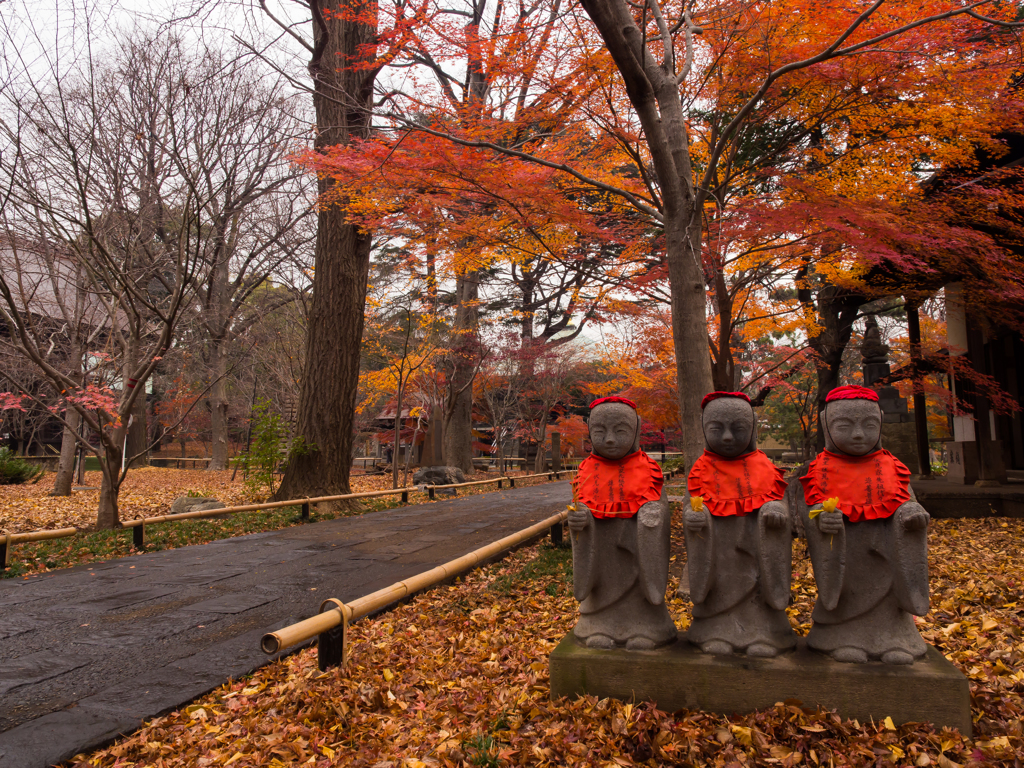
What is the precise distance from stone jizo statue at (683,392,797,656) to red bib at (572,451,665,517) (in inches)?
8.6

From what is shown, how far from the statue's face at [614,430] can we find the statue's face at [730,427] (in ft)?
1.26

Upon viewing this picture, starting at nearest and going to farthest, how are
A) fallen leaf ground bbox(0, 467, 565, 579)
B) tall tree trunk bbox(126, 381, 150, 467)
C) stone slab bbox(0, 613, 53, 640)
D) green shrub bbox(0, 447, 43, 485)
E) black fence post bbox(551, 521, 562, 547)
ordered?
stone slab bbox(0, 613, 53, 640) < fallen leaf ground bbox(0, 467, 565, 579) < black fence post bbox(551, 521, 562, 547) < green shrub bbox(0, 447, 43, 485) < tall tree trunk bbox(126, 381, 150, 467)

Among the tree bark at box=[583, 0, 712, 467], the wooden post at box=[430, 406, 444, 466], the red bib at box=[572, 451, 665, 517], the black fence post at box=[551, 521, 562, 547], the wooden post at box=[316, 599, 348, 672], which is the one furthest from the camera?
the wooden post at box=[430, 406, 444, 466]

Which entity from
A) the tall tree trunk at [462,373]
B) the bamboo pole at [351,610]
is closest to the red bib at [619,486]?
the bamboo pole at [351,610]

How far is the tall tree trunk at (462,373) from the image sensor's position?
16.1 meters

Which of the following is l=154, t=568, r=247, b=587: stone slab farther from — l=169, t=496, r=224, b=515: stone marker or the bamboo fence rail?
l=169, t=496, r=224, b=515: stone marker

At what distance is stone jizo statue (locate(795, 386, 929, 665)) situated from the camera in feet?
8.52

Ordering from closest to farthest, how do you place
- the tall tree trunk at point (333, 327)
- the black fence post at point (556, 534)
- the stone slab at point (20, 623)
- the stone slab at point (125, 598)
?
the stone slab at point (20, 623) → the stone slab at point (125, 598) → the black fence post at point (556, 534) → the tall tree trunk at point (333, 327)

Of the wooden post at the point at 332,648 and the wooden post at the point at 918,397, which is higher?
the wooden post at the point at 918,397

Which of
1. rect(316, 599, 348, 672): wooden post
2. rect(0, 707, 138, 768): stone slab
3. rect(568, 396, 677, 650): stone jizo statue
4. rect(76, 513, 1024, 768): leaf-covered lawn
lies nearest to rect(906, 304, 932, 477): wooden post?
rect(76, 513, 1024, 768): leaf-covered lawn

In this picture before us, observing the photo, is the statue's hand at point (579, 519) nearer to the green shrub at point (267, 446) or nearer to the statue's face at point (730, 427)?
the statue's face at point (730, 427)

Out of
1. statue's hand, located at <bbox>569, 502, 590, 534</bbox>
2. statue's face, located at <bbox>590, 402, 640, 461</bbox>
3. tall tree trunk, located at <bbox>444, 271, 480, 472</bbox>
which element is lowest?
statue's hand, located at <bbox>569, 502, 590, 534</bbox>

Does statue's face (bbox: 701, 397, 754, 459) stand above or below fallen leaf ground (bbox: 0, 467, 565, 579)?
above

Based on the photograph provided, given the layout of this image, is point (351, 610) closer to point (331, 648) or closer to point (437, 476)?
point (331, 648)
